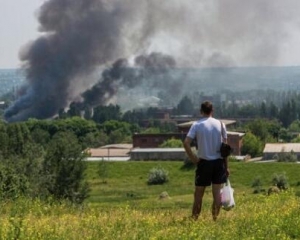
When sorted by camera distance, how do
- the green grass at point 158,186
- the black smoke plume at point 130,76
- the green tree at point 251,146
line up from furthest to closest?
the black smoke plume at point 130,76
the green tree at point 251,146
the green grass at point 158,186

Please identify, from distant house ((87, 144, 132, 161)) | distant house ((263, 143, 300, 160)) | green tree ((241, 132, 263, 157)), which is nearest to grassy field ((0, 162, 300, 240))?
distant house ((263, 143, 300, 160))

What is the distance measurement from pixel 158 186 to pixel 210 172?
39.9m

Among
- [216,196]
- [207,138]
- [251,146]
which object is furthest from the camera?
[251,146]

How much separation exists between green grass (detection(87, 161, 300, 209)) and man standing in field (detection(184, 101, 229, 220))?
32.5 metres

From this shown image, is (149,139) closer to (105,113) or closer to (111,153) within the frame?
(111,153)

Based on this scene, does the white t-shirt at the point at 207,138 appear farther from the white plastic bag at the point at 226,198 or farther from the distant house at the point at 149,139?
the distant house at the point at 149,139

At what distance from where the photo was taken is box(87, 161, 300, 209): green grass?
44.6 metres

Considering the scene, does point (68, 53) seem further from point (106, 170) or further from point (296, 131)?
point (106, 170)

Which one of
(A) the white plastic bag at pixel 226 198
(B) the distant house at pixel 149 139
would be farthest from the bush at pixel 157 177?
(A) the white plastic bag at pixel 226 198

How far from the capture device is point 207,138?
328 inches

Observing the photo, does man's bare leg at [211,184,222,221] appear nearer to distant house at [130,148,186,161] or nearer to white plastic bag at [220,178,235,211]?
white plastic bag at [220,178,235,211]

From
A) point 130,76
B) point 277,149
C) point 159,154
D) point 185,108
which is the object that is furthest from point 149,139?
point 185,108

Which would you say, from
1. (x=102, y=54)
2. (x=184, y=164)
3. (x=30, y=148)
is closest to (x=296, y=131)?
(x=102, y=54)

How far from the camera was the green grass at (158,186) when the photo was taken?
146 ft
